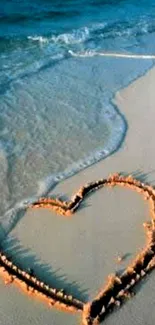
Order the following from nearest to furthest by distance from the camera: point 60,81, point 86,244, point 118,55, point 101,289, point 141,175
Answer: point 101,289
point 86,244
point 141,175
point 60,81
point 118,55

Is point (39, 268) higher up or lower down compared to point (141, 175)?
lower down

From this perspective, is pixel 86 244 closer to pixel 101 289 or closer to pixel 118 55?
pixel 101 289

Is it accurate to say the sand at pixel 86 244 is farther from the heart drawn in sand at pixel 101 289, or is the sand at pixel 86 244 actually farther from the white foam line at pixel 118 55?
the white foam line at pixel 118 55

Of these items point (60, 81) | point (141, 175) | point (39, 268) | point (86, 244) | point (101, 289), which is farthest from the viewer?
point (60, 81)

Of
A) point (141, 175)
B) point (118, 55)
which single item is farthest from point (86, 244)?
point (118, 55)

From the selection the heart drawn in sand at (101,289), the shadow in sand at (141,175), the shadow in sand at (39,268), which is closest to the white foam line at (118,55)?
the shadow in sand at (141,175)

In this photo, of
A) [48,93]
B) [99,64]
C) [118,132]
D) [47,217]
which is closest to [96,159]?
[118,132]

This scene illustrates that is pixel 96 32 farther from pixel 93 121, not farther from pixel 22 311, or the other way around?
pixel 22 311

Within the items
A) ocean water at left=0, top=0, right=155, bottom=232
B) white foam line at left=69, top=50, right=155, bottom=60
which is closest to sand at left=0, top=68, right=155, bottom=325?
ocean water at left=0, top=0, right=155, bottom=232
